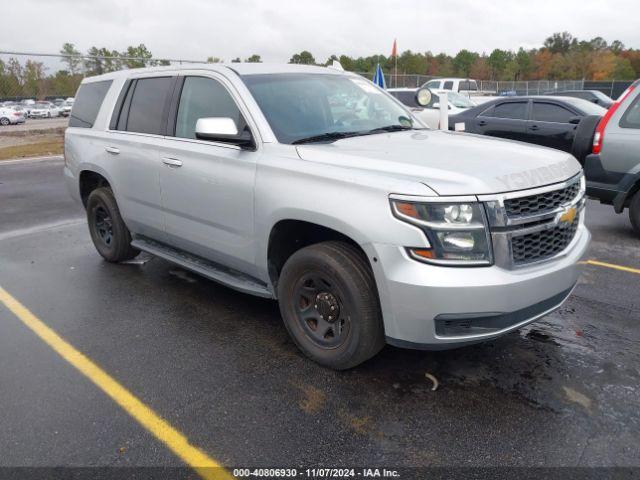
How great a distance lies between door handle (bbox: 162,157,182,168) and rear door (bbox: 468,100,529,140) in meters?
7.58

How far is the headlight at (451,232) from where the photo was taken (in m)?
2.84

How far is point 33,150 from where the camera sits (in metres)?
16.6

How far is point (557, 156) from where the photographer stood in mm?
3535

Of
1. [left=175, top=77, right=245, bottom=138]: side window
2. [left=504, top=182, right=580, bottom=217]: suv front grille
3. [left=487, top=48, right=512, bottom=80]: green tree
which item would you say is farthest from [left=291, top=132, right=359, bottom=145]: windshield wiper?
[left=487, top=48, right=512, bottom=80]: green tree

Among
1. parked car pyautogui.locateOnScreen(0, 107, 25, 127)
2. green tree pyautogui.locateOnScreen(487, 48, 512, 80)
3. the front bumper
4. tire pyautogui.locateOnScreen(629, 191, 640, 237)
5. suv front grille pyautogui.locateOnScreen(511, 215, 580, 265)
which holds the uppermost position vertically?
green tree pyautogui.locateOnScreen(487, 48, 512, 80)

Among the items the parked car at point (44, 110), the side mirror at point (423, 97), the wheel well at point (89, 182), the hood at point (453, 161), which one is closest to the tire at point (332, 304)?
the hood at point (453, 161)

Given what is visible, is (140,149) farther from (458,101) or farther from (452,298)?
(458,101)

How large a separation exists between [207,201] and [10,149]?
1619 cm

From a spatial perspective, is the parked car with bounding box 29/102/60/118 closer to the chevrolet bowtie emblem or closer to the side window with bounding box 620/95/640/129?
the side window with bounding box 620/95/640/129

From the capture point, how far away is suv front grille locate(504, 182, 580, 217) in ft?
9.66

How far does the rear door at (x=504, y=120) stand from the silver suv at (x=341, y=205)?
6.15m

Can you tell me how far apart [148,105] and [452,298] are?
3.40 m

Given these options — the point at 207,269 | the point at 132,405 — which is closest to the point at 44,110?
the point at 207,269

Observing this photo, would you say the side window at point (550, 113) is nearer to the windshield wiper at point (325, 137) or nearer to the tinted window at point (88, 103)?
the windshield wiper at point (325, 137)
